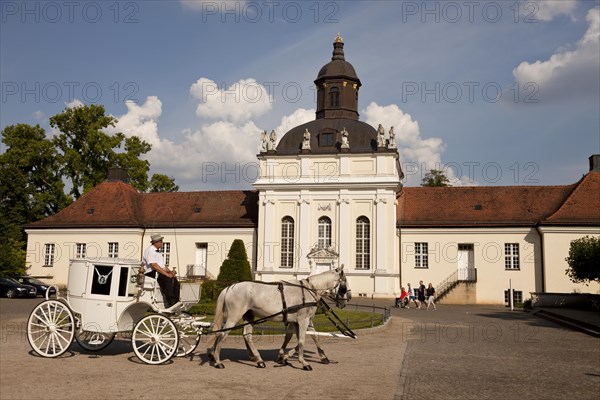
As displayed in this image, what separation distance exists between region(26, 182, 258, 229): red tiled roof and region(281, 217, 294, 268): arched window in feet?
8.09

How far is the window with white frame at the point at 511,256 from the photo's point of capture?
3544 cm

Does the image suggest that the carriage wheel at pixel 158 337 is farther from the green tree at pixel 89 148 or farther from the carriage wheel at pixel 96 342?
the green tree at pixel 89 148

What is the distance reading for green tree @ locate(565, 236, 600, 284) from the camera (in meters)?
23.5

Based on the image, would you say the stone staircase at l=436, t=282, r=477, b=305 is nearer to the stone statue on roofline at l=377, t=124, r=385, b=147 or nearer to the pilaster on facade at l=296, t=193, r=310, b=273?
the pilaster on facade at l=296, t=193, r=310, b=273

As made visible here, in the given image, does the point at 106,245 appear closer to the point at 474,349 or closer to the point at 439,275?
the point at 439,275

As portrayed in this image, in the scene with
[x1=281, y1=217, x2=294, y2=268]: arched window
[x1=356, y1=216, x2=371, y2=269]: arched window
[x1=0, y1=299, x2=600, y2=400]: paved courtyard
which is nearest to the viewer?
[x1=0, y1=299, x2=600, y2=400]: paved courtyard

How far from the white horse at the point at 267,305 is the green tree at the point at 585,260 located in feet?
56.8

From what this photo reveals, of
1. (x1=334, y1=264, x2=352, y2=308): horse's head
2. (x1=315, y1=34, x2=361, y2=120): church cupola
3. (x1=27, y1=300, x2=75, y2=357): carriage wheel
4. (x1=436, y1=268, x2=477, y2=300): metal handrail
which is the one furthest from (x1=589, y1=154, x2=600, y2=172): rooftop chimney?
(x1=27, y1=300, x2=75, y2=357): carriage wheel

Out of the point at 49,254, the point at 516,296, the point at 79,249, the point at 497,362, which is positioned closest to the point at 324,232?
the point at 516,296

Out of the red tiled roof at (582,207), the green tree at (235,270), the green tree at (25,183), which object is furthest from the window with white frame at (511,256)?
the green tree at (25,183)

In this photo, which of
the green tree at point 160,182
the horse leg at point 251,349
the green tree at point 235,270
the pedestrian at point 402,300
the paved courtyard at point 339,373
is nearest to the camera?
the paved courtyard at point 339,373

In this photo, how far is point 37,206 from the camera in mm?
45250

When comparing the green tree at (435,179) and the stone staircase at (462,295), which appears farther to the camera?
the green tree at (435,179)

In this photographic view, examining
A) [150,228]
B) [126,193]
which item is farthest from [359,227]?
[126,193]
